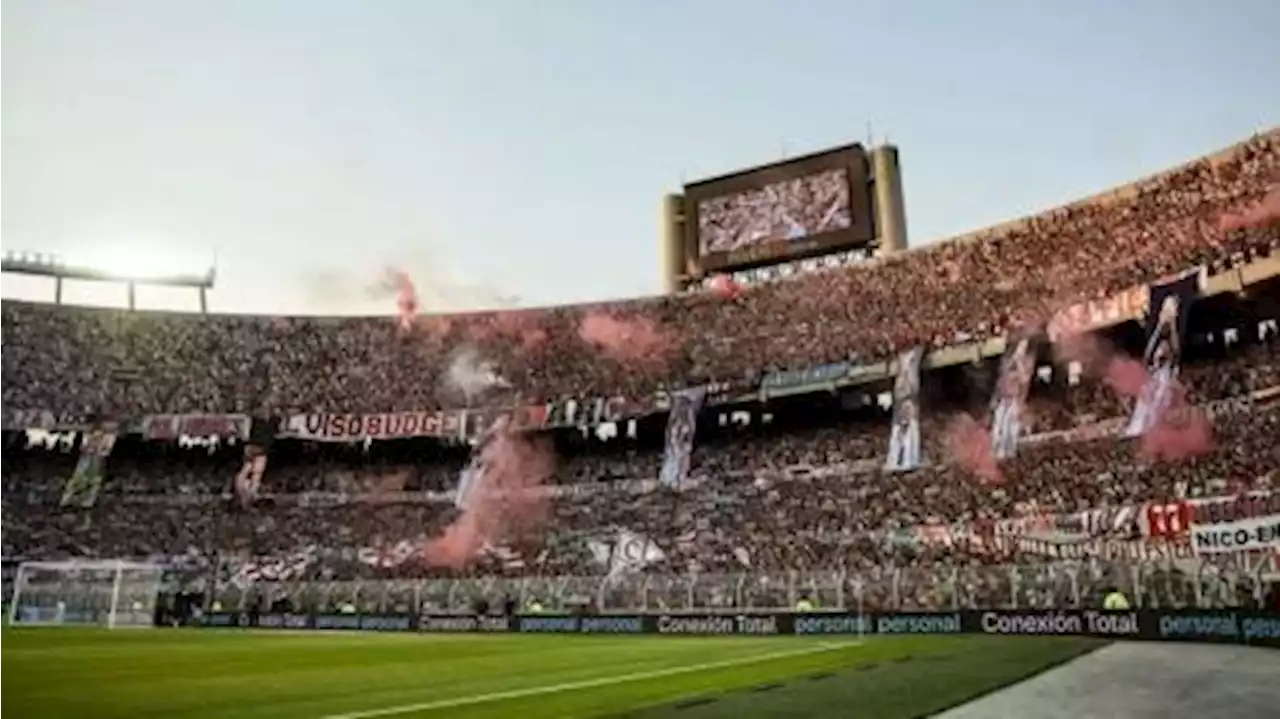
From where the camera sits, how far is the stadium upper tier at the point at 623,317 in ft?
148

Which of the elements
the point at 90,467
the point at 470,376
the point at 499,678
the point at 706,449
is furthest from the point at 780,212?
the point at 499,678

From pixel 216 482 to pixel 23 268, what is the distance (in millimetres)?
19958

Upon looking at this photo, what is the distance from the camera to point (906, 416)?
47938 mm

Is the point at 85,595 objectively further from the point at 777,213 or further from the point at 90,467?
the point at 777,213

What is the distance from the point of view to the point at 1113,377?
43.7 metres

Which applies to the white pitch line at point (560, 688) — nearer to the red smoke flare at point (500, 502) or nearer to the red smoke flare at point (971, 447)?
the red smoke flare at point (971, 447)

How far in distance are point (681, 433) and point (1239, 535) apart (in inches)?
1101

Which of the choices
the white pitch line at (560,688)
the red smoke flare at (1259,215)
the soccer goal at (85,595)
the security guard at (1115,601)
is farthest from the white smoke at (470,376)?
the white pitch line at (560,688)

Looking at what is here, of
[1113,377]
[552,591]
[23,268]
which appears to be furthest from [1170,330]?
[23,268]

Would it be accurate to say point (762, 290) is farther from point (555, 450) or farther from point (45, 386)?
point (45, 386)

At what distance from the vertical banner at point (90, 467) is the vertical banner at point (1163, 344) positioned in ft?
165

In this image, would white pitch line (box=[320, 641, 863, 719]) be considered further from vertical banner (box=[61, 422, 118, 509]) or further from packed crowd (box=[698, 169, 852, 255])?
vertical banner (box=[61, 422, 118, 509])

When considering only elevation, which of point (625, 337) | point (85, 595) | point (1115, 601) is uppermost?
point (625, 337)

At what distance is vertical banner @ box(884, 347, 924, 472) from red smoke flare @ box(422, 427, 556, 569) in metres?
17.7
